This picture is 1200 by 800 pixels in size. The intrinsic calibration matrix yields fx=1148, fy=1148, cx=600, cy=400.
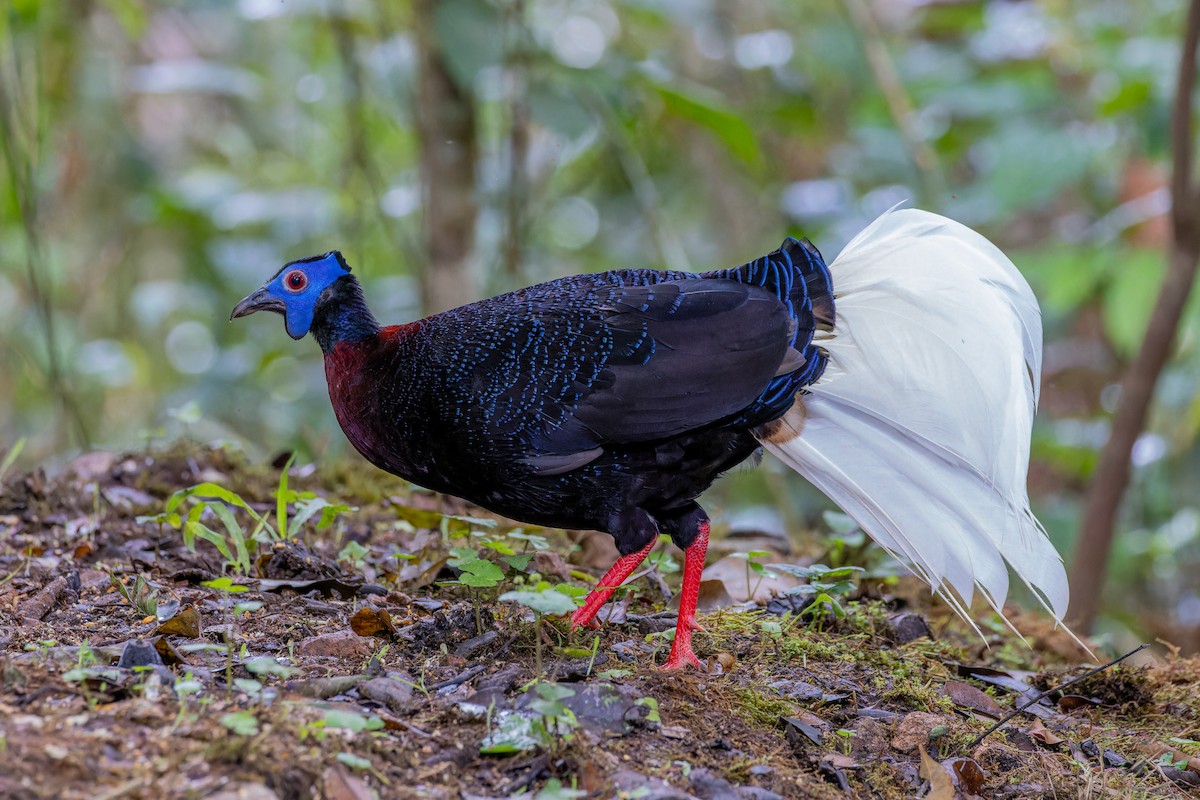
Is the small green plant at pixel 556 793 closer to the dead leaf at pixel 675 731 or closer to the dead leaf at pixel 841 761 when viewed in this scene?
the dead leaf at pixel 675 731

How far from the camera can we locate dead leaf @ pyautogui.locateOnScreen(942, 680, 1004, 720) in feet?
11.7

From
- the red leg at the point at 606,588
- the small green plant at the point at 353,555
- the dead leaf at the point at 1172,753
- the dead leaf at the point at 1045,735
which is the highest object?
the small green plant at the point at 353,555

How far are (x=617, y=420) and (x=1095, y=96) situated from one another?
Result: 17.6 feet

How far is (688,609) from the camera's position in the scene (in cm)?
350

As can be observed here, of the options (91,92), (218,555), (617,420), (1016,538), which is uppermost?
(91,92)

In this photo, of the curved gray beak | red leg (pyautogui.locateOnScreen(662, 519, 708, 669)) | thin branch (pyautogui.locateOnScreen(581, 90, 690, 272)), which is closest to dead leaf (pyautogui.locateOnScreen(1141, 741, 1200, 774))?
red leg (pyautogui.locateOnScreen(662, 519, 708, 669))

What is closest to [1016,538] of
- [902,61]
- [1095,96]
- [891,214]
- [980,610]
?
[891,214]

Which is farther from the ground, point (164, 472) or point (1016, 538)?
point (164, 472)

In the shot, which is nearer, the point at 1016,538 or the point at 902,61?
the point at 1016,538

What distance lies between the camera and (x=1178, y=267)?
17.5 feet

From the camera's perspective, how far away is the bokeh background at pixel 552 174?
237 inches

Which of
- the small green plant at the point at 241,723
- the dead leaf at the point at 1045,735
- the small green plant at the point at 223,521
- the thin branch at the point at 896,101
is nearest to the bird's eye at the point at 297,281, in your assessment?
the small green plant at the point at 223,521

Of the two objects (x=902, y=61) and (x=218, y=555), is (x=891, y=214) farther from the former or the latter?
(x=902, y=61)

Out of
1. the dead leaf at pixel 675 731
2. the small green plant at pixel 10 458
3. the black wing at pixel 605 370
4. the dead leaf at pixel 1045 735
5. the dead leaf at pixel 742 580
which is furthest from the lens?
the small green plant at pixel 10 458
